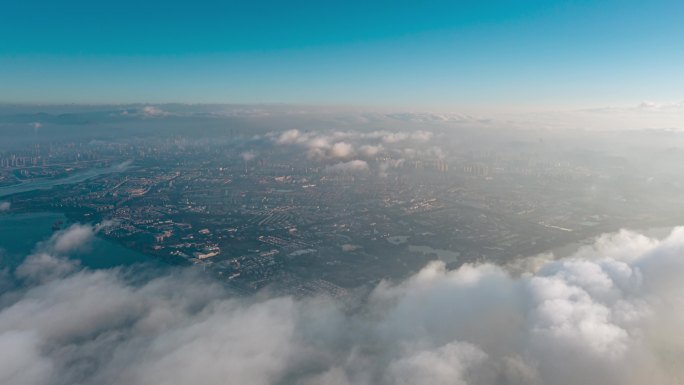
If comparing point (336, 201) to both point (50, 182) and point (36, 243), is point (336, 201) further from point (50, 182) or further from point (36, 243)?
point (50, 182)

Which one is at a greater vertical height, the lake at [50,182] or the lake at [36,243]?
the lake at [50,182]

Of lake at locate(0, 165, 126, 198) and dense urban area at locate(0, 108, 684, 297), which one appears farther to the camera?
lake at locate(0, 165, 126, 198)

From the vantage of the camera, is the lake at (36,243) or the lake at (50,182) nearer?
the lake at (36,243)

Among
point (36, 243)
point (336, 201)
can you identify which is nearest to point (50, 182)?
point (36, 243)

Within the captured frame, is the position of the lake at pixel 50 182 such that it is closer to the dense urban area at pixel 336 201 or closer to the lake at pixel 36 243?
the dense urban area at pixel 336 201

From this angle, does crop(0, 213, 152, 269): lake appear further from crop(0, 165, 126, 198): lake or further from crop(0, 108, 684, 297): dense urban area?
crop(0, 165, 126, 198): lake

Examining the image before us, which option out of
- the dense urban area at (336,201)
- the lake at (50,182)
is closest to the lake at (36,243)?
the dense urban area at (336,201)

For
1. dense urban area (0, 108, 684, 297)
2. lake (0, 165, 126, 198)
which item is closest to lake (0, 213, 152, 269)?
dense urban area (0, 108, 684, 297)

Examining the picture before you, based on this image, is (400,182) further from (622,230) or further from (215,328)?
(215,328)

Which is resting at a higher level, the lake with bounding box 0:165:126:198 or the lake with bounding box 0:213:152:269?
the lake with bounding box 0:165:126:198

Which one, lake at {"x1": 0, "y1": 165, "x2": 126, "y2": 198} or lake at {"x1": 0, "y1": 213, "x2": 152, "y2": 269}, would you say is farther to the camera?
lake at {"x1": 0, "y1": 165, "x2": 126, "y2": 198}

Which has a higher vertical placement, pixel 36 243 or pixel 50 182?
pixel 50 182

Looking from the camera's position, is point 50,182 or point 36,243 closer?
point 36,243
